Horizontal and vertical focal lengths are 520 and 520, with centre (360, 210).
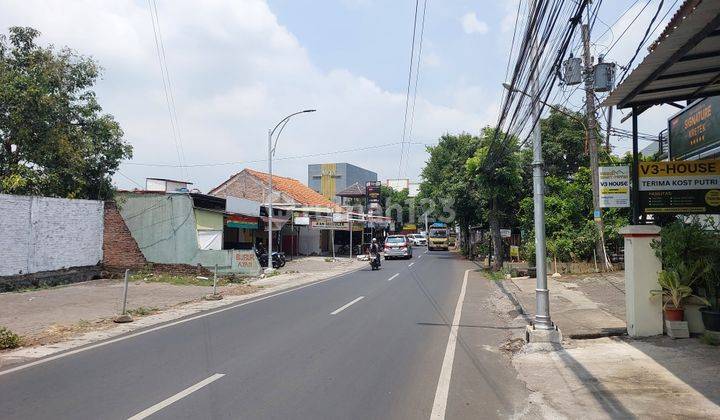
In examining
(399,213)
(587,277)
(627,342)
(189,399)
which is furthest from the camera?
(399,213)

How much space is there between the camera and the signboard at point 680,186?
30.6 ft

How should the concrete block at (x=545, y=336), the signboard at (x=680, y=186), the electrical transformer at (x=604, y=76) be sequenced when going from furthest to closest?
the electrical transformer at (x=604, y=76), the signboard at (x=680, y=186), the concrete block at (x=545, y=336)

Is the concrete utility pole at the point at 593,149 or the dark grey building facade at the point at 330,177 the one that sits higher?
the dark grey building facade at the point at 330,177

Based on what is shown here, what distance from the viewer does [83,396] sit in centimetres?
605

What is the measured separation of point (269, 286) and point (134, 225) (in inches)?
320

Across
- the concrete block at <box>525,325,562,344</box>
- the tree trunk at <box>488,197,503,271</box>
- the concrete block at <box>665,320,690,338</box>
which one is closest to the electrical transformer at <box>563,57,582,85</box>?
the concrete block at <box>665,320,690,338</box>

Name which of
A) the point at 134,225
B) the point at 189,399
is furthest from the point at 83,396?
the point at 134,225

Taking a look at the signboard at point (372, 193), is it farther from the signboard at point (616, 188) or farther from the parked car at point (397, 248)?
the signboard at point (616, 188)

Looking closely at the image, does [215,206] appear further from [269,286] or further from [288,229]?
[288,229]

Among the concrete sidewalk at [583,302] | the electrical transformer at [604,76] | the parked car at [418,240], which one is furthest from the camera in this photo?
the parked car at [418,240]

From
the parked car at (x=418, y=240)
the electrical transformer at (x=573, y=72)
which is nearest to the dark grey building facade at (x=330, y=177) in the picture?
the parked car at (x=418, y=240)

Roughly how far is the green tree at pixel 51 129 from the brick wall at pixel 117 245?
142 cm

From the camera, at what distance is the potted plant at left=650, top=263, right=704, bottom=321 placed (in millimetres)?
8477

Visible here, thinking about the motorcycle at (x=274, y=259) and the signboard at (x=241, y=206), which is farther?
the motorcycle at (x=274, y=259)
